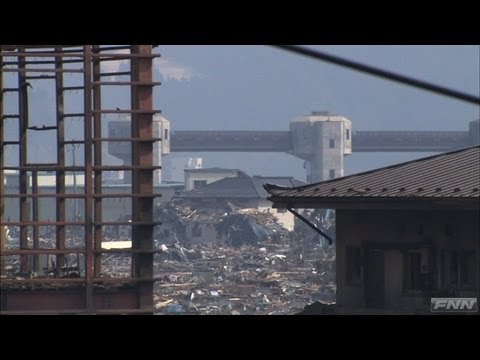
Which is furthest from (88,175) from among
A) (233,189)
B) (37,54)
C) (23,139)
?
(233,189)

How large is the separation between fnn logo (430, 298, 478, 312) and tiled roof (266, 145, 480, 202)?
1.16 meters

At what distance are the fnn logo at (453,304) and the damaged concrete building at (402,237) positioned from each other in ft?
0.36

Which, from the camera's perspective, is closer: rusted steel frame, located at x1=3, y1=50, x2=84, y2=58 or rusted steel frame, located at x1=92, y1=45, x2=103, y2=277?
rusted steel frame, located at x1=3, y1=50, x2=84, y2=58

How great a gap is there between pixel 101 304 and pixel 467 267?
183 inches

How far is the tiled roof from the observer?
15352mm

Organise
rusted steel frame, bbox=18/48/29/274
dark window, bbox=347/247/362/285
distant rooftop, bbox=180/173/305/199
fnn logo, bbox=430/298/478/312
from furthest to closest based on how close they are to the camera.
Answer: distant rooftop, bbox=180/173/305/199 → rusted steel frame, bbox=18/48/29/274 → dark window, bbox=347/247/362/285 → fnn logo, bbox=430/298/478/312

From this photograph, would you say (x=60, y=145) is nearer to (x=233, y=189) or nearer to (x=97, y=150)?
(x=97, y=150)

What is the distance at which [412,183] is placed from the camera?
634 inches

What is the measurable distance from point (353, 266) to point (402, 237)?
0.74 meters

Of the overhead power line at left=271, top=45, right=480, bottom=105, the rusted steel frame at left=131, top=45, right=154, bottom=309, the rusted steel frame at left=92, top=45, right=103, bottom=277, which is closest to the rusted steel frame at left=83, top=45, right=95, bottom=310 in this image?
the rusted steel frame at left=92, top=45, right=103, bottom=277

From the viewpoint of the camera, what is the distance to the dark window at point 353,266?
52.7 feet

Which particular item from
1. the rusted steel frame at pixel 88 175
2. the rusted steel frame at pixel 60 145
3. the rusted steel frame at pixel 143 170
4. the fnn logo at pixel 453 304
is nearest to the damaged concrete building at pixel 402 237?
the fnn logo at pixel 453 304

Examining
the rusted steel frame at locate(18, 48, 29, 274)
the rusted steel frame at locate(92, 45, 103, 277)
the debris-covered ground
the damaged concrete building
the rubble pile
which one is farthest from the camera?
the debris-covered ground

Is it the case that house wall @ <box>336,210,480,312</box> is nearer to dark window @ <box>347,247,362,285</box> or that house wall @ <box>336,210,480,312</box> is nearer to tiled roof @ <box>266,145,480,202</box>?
dark window @ <box>347,247,362,285</box>
